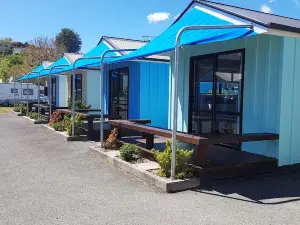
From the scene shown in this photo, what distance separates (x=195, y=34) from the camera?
6176 millimetres

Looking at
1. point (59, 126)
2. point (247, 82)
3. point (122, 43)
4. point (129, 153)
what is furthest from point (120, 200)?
point (122, 43)

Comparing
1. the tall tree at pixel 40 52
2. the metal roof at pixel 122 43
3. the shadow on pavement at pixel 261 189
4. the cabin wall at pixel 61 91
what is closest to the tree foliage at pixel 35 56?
the tall tree at pixel 40 52

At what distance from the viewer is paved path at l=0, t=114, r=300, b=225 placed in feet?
13.3

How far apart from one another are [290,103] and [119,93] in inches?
321

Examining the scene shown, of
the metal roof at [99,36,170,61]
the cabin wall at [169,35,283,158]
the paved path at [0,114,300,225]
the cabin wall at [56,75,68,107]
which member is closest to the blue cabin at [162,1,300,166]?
the cabin wall at [169,35,283,158]

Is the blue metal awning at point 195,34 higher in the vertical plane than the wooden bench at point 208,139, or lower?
higher

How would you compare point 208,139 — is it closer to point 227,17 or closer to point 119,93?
point 227,17

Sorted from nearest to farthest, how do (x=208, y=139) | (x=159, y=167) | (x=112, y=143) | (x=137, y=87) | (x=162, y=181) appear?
1. (x=162, y=181)
2. (x=208, y=139)
3. (x=159, y=167)
4. (x=112, y=143)
5. (x=137, y=87)

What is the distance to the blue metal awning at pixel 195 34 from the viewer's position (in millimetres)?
5332

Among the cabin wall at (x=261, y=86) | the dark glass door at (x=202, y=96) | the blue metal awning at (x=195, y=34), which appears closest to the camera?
the blue metal awning at (x=195, y=34)

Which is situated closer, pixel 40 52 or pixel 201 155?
pixel 201 155

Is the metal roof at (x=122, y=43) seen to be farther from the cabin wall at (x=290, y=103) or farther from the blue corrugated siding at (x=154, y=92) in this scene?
the cabin wall at (x=290, y=103)

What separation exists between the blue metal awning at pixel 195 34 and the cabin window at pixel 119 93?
5027 millimetres

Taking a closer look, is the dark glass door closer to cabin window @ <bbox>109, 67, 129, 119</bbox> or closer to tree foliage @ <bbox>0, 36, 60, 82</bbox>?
cabin window @ <bbox>109, 67, 129, 119</bbox>
